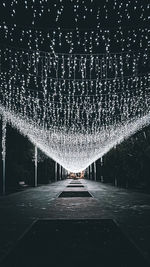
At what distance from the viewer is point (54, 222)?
9258 mm

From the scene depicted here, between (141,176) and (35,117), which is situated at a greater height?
(35,117)

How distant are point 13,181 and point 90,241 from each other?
23.3 m

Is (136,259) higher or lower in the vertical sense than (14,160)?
lower

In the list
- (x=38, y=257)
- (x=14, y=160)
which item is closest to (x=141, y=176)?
(x=14, y=160)

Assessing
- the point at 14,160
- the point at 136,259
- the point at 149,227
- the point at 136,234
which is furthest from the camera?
the point at 14,160

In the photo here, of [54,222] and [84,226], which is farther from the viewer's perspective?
[54,222]

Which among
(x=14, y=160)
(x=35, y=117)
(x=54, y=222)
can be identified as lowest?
(x=54, y=222)

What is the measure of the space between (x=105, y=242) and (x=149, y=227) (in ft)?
7.14

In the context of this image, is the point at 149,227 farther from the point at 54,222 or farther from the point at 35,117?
the point at 35,117

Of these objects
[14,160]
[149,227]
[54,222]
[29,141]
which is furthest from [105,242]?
[29,141]

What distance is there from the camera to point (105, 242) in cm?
662

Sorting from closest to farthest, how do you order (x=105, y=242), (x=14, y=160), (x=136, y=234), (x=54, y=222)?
(x=105, y=242) < (x=136, y=234) < (x=54, y=222) < (x=14, y=160)

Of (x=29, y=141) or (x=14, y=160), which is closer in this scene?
(x=14, y=160)

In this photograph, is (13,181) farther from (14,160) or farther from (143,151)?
(143,151)
